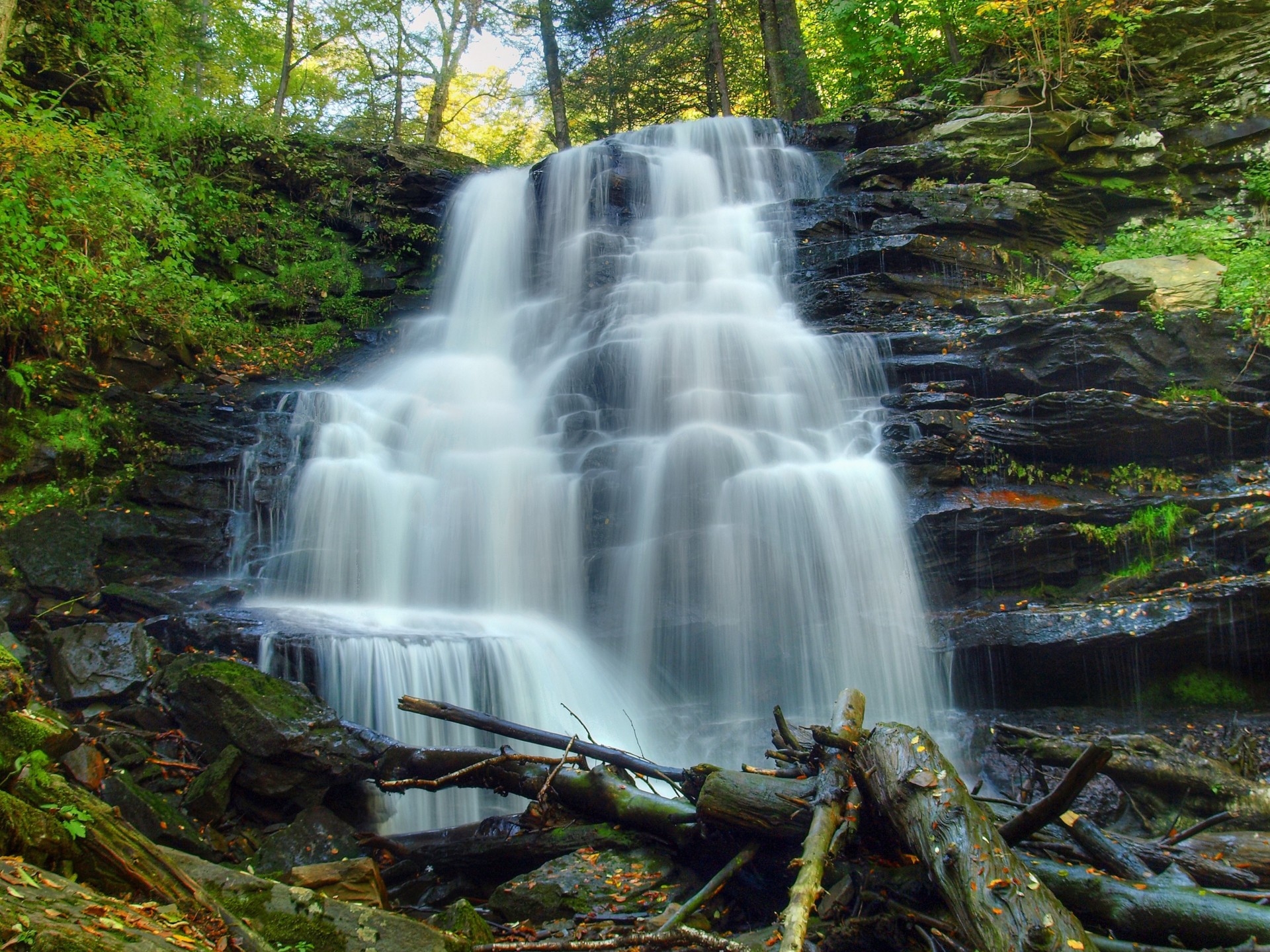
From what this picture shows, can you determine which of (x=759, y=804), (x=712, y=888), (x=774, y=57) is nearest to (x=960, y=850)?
(x=759, y=804)

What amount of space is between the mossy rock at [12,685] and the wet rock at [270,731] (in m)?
1.81

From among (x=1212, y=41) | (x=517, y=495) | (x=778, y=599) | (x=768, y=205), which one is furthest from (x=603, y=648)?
(x=1212, y=41)

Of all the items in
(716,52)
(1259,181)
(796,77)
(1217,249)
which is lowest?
(1217,249)

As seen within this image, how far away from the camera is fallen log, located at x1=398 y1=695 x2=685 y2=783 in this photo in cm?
472

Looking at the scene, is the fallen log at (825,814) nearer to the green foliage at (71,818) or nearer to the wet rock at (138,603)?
the green foliage at (71,818)

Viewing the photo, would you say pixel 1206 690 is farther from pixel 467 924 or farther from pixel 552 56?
pixel 552 56

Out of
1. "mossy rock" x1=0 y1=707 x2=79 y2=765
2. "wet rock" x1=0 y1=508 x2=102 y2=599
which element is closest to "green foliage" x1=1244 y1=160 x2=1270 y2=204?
"mossy rock" x1=0 y1=707 x2=79 y2=765

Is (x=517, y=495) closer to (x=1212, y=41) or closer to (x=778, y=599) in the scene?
(x=778, y=599)

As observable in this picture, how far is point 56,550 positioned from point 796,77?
18777 millimetres

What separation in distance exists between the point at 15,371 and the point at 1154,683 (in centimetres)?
1205

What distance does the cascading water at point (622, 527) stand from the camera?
7.21m

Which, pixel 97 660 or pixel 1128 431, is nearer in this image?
pixel 97 660

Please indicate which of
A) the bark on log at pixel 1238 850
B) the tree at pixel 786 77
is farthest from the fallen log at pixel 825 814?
the tree at pixel 786 77

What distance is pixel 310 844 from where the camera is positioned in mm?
4555
